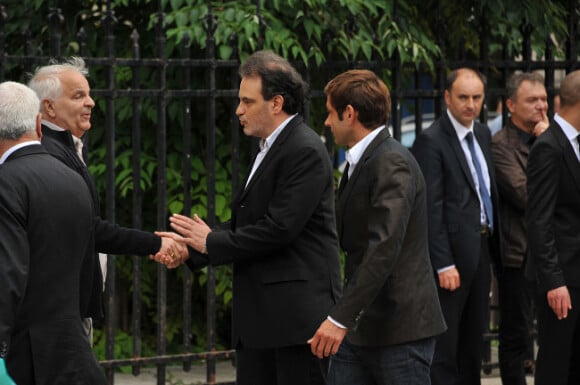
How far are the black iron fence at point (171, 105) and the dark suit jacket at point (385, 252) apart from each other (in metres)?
2.55

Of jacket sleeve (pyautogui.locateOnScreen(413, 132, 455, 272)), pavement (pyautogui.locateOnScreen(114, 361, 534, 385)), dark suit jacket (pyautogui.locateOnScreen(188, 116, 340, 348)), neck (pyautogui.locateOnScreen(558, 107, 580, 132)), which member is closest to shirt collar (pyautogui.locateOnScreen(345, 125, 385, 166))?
dark suit jacket (pyautogui.locateOnScreen(188, 116, 340, 348))

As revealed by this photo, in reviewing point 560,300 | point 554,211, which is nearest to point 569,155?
point 554,211

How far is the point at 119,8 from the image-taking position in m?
9.13

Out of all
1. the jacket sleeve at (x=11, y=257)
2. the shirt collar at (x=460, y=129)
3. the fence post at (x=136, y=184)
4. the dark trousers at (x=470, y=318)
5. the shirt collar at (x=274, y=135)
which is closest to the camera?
the jacket sleeve at (x=11, y=257)

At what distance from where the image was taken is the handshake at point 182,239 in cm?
628

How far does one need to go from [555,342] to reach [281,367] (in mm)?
1710

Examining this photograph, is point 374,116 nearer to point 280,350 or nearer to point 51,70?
point 280,350

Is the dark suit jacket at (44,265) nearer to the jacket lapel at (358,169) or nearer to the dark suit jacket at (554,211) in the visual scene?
the jacket lapel at (358,169)

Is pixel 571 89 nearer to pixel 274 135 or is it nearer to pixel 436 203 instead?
pixel 436 203

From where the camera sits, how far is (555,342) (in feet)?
22.5

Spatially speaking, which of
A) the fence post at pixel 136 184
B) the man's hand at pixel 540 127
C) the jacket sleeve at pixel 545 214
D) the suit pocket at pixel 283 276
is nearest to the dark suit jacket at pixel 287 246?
the suit pocket at pixel 283 276

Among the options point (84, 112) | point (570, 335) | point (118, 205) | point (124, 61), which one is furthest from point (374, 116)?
point (118, 205)

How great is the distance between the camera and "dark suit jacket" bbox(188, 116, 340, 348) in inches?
228

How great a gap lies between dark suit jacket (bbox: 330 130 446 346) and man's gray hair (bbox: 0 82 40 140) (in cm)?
137
